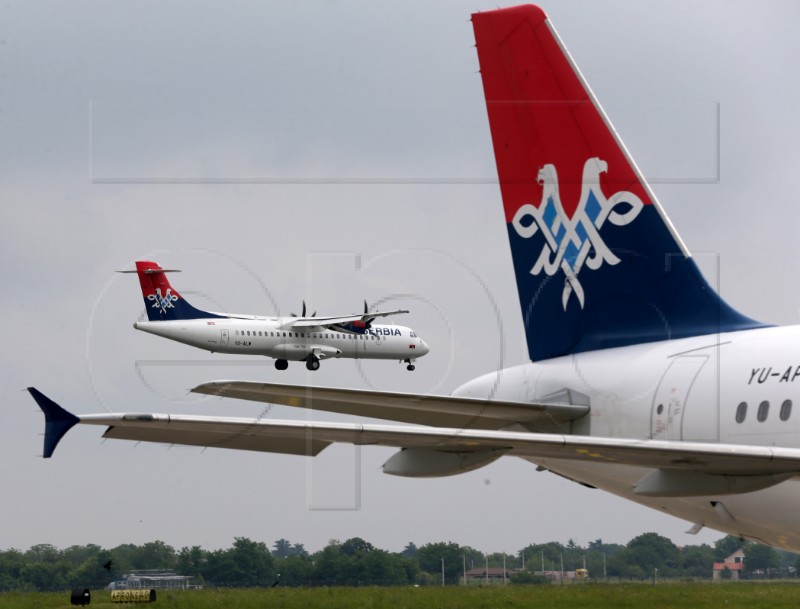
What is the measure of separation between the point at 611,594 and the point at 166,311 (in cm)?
3754

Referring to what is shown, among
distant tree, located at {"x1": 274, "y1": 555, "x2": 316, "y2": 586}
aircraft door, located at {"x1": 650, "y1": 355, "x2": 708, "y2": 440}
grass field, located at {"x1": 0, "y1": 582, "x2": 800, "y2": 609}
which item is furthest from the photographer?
distant tree, located at {"x1": 274, "y1": 555, "x2": 316, "y2": 586}

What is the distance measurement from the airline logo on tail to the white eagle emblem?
48.2 meters

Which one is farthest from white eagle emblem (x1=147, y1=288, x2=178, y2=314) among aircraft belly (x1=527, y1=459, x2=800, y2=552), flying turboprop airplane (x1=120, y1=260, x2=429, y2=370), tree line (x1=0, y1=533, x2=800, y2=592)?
aircraft belly (x1=527, y1=459, x2=800, y2=552)

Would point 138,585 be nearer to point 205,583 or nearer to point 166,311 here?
point 205,583

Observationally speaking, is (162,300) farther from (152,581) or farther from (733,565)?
(733,565)

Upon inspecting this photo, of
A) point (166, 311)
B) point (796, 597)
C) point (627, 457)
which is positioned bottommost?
point (796, 597)

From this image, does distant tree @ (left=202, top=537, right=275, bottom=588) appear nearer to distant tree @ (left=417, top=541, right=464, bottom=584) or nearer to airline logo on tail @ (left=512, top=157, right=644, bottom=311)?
distant tree @ (left=417, top=541, right=464, bottom=584)

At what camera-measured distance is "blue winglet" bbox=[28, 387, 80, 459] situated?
9.64 meters

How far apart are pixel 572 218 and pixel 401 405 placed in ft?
15.2

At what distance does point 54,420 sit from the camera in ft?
31.9

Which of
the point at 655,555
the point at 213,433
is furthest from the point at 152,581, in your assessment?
the point at 213,433

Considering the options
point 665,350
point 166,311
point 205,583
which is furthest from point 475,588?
point 166,311

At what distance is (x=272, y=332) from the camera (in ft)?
226

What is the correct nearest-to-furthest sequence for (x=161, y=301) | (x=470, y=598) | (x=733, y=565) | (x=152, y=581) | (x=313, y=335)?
(x=470, y=598)
(x=152, y=581)
(x=733, y=565)
(x=161, y=301)
(x=313, y=335)
